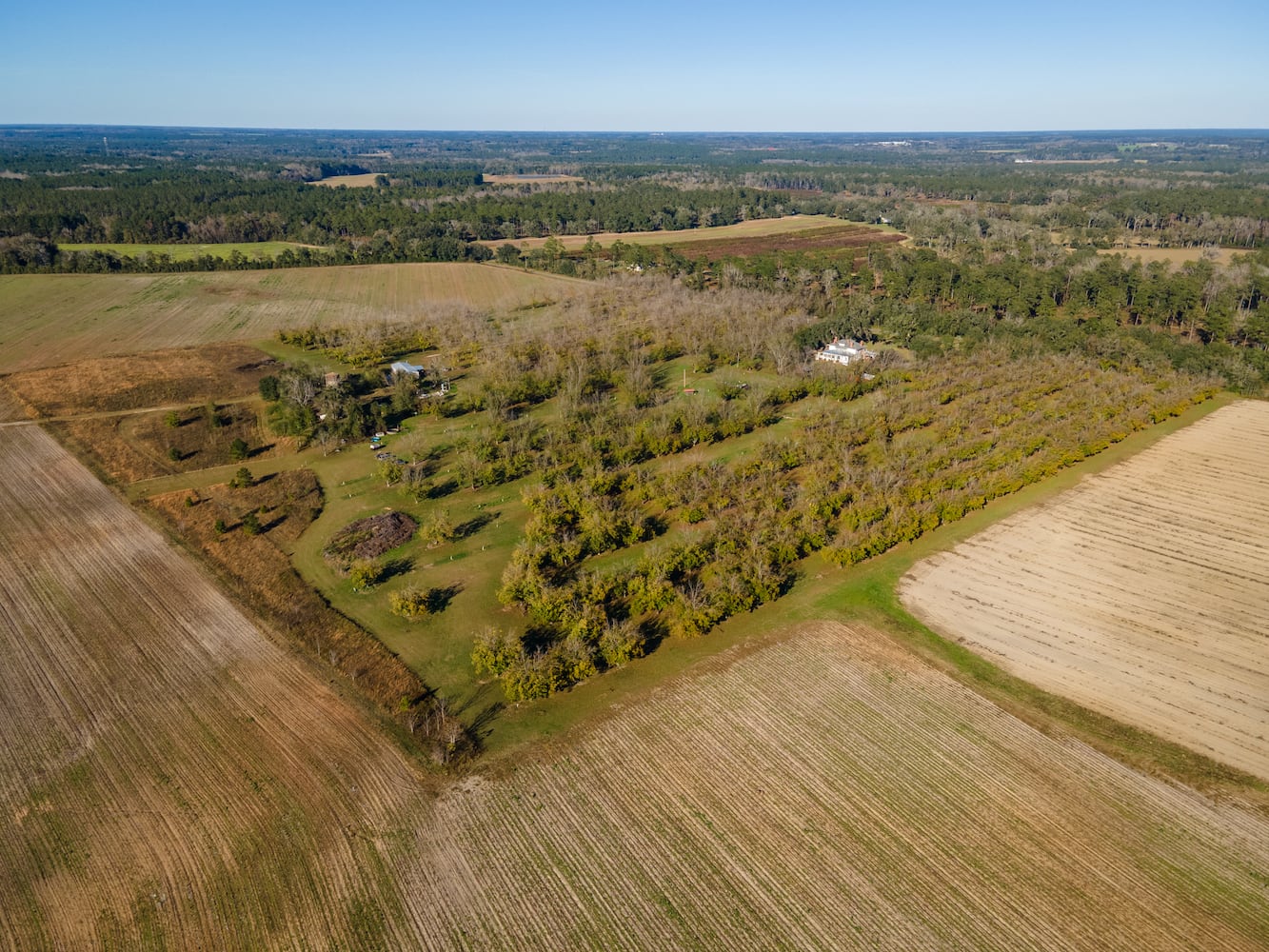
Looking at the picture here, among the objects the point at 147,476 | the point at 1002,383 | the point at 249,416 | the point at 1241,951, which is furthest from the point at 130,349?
the point at 1241,951

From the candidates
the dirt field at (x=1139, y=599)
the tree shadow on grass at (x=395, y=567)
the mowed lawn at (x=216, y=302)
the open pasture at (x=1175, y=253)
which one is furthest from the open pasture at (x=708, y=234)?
the dirt field at (x=1139, y=599)

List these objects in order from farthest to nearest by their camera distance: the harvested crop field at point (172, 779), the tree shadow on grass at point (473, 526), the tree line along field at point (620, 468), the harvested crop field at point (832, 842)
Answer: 1. the tree shadow on grass at point (473, 526)
2. the tree line along field at point (620, 468)
3. the harvested crop field at point (172, 779)
4. the harvested crop field at point (832, 842)

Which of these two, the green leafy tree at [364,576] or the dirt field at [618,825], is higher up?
the green leafy tree at [364,576]

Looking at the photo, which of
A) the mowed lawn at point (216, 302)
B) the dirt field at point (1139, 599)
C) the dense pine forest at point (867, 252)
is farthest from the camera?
the mowed lawn at point (216, 302)

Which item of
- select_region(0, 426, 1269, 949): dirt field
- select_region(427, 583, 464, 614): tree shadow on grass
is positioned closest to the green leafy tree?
select_region(427, 583, 464, 614): tree shadow on grass

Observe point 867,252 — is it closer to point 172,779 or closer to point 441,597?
point 441,597

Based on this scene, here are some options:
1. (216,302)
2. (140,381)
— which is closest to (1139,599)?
(140,381)

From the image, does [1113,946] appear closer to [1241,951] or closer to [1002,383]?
[1241,951]

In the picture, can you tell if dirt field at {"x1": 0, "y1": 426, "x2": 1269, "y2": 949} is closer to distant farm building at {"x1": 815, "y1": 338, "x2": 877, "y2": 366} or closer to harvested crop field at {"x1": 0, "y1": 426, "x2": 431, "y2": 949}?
harvested crop field at {"x1": 0, "y1": 426, "x2": 431, "y2": 949}

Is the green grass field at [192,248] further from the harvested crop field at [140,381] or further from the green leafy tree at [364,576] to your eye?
the green leafy tree at [364,576]
